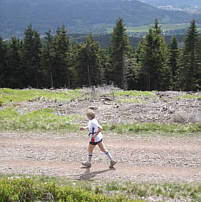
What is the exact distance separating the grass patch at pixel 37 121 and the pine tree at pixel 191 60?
116ft

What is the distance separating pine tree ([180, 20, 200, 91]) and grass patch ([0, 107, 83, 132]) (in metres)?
35.3

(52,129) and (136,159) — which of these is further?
(52,129)

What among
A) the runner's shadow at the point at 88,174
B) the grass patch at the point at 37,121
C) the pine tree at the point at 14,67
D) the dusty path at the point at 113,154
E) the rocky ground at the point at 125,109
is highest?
the pine tree at the point at 14,67

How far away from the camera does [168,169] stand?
9.16 metres

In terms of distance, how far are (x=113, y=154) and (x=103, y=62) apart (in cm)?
5289

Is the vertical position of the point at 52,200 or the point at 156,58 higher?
the point at 156,58

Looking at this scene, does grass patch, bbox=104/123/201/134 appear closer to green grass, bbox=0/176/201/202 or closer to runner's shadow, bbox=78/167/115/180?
runner's shadow, bbox=78/167/115/180

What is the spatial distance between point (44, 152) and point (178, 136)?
6.35 m

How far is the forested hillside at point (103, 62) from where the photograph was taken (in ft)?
158

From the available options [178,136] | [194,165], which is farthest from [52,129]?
[194,165]

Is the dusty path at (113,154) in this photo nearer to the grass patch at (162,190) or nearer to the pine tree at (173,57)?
the grass patch at (162,190)

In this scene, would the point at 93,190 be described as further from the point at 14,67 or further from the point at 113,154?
the point at 14,67

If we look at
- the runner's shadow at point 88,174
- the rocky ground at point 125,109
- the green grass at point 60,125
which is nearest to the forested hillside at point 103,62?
the rocky ground at point 125,109

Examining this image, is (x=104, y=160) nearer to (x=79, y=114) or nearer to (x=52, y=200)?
(x=52, y=200)
